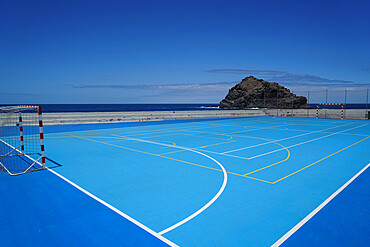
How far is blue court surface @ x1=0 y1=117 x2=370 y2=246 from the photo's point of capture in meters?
4.11

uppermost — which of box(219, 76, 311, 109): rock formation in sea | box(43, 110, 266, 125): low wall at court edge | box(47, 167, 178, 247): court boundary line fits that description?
box(219, 76, 311, 109): rock formation in sea

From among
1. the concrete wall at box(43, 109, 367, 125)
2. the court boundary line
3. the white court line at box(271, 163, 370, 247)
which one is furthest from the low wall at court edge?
the white court line at box(271, 163, 370, 247)

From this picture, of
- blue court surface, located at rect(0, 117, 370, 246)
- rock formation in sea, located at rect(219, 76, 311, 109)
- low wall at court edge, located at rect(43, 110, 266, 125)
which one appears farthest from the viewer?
rock formation in sea, located at rect(219, 76, 311, 109)

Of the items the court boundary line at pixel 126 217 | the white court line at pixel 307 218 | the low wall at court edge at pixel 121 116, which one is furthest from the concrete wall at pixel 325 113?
the court boundary line at pixel 126 217

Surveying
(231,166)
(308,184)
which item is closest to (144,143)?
(231,166)

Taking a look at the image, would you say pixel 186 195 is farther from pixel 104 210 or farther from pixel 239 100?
pixel 239 100

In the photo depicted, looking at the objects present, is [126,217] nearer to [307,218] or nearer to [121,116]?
[307,218]

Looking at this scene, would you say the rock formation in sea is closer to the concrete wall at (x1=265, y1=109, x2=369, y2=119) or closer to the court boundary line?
the concrete wall at (x1=265, y1=109, x2=369, y2=119)

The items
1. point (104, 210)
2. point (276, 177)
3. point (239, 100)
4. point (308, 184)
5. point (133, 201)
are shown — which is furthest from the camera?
point (239, 100)

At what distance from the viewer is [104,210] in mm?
5070

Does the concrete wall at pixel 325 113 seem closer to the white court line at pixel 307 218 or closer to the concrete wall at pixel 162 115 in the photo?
the concrete wall at pixel 162 115

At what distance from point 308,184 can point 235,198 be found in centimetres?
231

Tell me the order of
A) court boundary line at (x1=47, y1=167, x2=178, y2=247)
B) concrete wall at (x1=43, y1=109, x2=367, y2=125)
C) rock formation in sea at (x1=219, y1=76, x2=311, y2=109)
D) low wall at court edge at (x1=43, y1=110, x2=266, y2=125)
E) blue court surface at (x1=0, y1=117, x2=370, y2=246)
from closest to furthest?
court boundary line at (x1=47, y1=167, x2=178, y2=247) < blue court surface at (x1=0, y1=117, x2=370, y2=246) < low wall at court edge at (x1=43, y1=110, x2=266, y2=125) < concrete wall at (x1=43, y1=109, x2=367, y2=125) < rock formation in sea at (x1=219, y1=76, x2=311, y2=109)

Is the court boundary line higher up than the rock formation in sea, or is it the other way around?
the rock formation in sea
